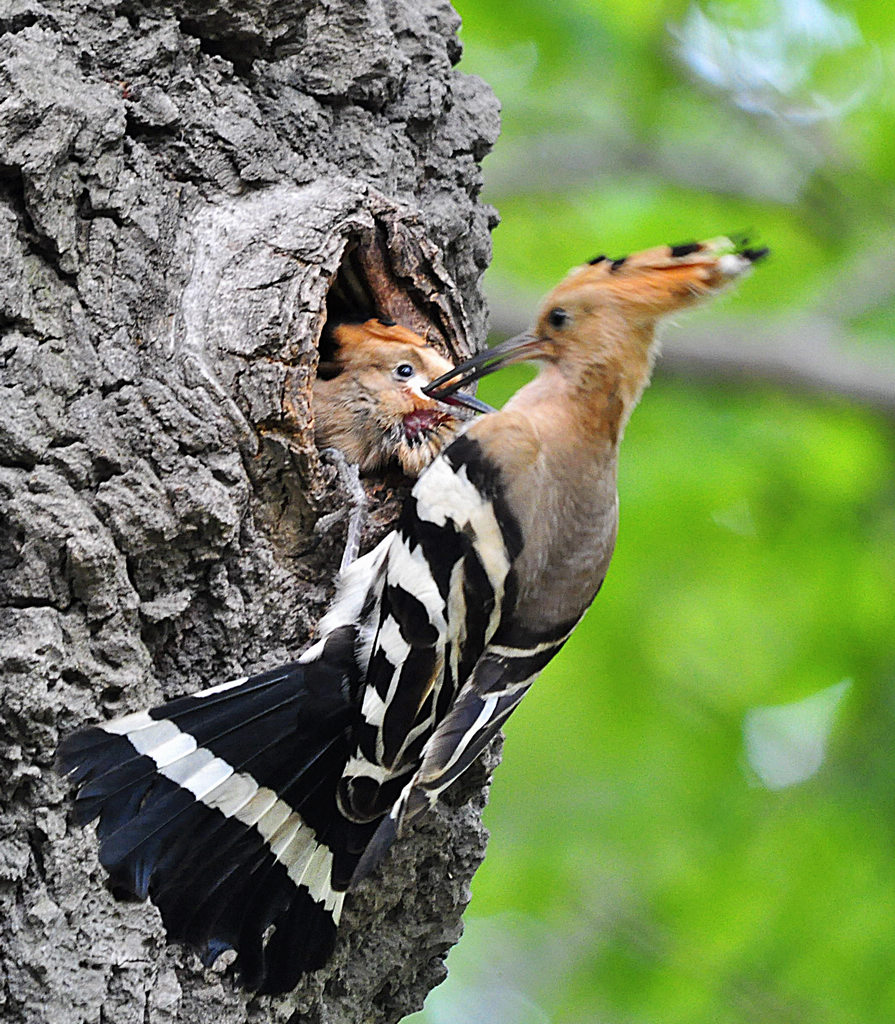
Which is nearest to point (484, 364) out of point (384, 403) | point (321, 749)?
point (384, 403)

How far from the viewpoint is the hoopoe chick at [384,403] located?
119 inches

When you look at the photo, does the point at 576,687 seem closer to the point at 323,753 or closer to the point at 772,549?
the point at 772,549

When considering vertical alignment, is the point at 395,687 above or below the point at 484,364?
below

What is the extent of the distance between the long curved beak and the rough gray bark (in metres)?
0.18

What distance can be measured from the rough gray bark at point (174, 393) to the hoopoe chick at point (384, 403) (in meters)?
0.07

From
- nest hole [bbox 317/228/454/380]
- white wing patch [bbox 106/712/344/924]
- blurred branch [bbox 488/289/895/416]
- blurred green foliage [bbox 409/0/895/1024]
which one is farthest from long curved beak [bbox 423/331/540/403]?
blurred green foliage [bbox 409/0/895/1024]

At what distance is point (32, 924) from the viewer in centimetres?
219

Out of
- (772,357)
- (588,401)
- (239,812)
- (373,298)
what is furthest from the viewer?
(772,357)

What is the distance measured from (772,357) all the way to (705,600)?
4.16 ft

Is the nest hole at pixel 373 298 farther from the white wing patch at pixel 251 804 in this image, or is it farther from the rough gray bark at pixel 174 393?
the white wing patch at pixel 251 804

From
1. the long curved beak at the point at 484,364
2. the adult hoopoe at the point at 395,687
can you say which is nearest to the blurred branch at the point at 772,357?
the long curved beak at the point at 484,364

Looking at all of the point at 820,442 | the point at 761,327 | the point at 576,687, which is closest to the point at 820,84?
the point at 761,327

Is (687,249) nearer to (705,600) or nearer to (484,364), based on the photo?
(484,364)

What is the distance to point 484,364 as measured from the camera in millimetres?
2840
